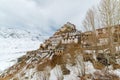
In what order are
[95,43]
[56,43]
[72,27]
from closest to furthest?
[95,43]
[56,43]
[72,27]

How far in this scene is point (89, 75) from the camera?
4097cm

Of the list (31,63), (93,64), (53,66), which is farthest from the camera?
(31,63)

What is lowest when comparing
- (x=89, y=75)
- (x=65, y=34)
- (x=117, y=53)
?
(x=89, y=75)

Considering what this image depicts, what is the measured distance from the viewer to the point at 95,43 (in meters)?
52.8

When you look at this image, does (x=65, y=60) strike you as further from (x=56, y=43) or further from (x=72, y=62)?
(x=56, y=43)

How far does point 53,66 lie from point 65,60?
2991 millimetres

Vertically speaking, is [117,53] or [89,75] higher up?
[117,53]

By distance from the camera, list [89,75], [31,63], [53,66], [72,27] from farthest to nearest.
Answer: [72,27], [31,63], [53,66], [89,75]

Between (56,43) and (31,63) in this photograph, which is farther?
(56,43)

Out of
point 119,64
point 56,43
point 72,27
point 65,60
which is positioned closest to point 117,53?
point 119,64

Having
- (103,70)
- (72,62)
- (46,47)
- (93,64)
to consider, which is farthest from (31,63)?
(103,70)

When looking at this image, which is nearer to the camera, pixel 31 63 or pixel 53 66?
pixel 53 66

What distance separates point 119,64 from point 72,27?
30918mm

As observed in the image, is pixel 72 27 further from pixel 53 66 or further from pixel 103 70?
pixel 103 70
